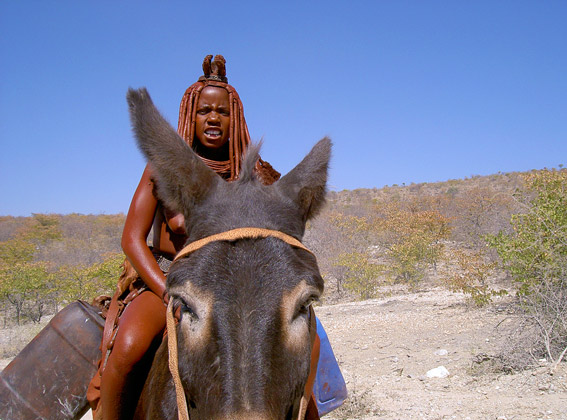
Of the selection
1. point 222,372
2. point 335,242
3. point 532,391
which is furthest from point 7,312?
point 222,372

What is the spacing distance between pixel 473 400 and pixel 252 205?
5420mm

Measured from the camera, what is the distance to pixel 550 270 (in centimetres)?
753

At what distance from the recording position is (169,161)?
6.74 ft

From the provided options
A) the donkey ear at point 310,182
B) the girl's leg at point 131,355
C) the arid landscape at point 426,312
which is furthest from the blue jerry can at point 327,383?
the donkey ear at point 310,182

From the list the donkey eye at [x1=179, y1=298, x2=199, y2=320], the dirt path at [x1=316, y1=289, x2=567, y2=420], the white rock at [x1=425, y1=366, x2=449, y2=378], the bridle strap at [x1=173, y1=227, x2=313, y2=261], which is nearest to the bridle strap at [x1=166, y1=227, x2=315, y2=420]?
the bridle strap at [x1=173, y1=227, x2=313, y2=261]

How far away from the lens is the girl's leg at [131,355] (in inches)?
93.4

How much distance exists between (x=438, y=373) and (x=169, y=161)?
21.3 ft

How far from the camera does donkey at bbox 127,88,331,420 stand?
A: 156 cm

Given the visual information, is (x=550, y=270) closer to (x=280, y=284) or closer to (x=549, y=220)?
(x=549, y=220)

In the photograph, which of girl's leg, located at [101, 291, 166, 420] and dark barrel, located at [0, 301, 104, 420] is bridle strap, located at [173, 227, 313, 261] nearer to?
girl's leg, located at [101, 291, 166, 420]

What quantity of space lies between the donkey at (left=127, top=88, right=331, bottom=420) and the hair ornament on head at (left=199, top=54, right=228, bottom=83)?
1.07 meters

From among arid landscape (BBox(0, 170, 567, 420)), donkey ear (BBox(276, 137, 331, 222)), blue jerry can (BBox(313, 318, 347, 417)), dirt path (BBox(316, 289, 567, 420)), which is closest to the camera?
donkey ear (BBox(276, 137, 331, 222))

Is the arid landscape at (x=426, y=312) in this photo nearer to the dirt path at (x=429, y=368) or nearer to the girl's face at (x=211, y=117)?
the dirt path at (x=429, y=368)

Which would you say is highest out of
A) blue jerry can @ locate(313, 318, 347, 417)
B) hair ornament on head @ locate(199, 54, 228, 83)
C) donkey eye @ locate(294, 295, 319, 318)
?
hair ornament on head @ locate(199, 54, 228, 83)
